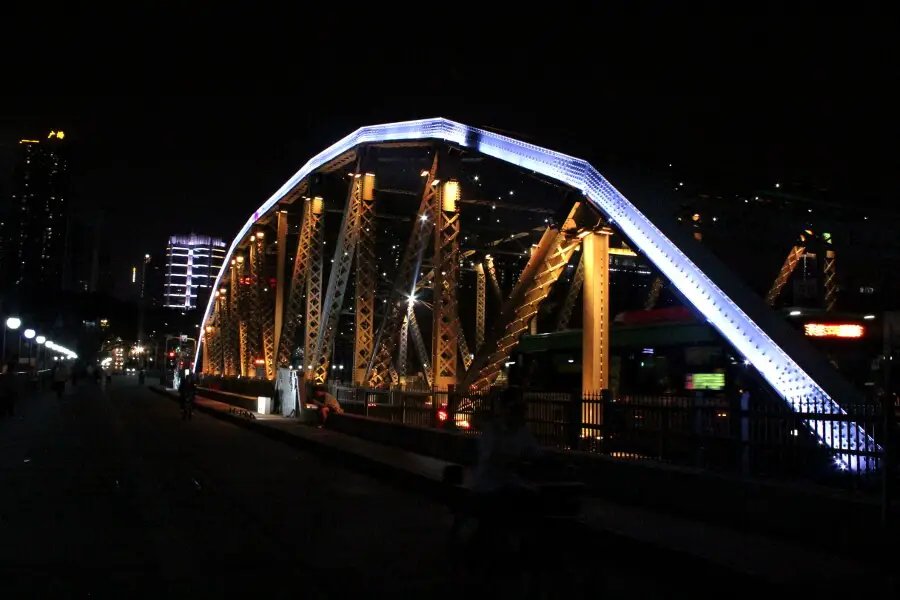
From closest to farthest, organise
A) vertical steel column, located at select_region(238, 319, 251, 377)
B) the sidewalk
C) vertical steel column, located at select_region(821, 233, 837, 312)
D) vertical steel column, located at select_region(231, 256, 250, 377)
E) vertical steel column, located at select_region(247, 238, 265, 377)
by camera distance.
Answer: the sidewalk, vertical steel column, located at select_region(821, 233, 837, 312), vertical steel column, located at select_region(247, 238, 265, 377), vertical steel column, located at select_region(238, 319, 251, 377), vertical steel column, located at select_region(231, 256, 250, 377)

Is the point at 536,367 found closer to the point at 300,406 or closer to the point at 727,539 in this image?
the point at 300,406

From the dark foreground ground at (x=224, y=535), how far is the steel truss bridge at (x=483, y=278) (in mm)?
4460

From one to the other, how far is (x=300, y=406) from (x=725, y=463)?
72.6 ft

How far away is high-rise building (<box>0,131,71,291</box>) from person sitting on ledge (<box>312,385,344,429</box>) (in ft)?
514

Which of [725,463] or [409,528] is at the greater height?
[725,463]

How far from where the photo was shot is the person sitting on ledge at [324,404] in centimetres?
2616

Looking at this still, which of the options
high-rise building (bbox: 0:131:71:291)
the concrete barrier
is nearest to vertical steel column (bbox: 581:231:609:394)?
the concrete barrier

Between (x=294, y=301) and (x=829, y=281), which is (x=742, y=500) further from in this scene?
(x=294, y=301)

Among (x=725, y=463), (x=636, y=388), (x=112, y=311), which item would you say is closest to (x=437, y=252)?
(x=636, y=388)

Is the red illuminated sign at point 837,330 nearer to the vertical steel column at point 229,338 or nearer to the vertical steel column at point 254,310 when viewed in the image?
the vertical steel column at point 254,310

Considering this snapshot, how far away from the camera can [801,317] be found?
1667 centimetres

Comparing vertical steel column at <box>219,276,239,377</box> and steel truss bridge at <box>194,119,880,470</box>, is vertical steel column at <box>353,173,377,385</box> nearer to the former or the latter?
steel truss bridge at <box>194,119,880,470</box>

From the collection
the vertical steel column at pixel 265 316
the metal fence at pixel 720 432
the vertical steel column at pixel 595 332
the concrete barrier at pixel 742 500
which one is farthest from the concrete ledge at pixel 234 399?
the concrete barrier at pixel 742 500

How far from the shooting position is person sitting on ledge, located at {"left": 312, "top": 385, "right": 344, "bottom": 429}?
85.8ft
